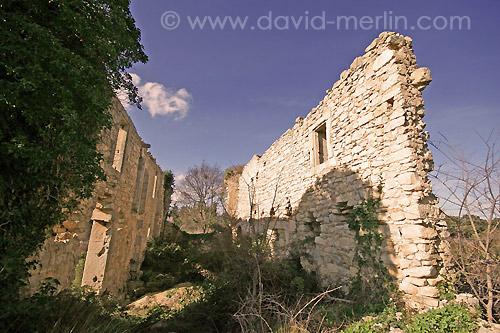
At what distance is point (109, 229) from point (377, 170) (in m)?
6.71

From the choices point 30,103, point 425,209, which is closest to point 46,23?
point 30,103

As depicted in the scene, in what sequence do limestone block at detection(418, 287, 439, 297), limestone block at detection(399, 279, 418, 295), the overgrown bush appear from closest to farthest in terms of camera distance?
limestone block at detection(418, 287, 439, 297), limestone block at detection(399, 279, 418, 295), the overgrown bush

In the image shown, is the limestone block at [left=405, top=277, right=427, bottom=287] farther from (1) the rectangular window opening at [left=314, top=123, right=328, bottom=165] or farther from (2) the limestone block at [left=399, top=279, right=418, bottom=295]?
(1) the rectangular window opening at [left=314, top=123, right=328, bottom=165]

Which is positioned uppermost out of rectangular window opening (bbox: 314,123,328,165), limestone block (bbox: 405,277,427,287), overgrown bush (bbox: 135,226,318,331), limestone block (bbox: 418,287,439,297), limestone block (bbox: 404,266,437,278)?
rectangular window opening (bbox: 314,123,328,165)

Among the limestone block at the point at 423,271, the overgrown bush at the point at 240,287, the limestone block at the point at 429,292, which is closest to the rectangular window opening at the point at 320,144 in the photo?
the overgrown bush at the point at 240,287

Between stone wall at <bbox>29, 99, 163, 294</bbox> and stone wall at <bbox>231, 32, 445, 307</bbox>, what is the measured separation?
11.4ft

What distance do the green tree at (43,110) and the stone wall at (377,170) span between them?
2977 millimetres

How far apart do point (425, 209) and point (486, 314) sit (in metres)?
1.44

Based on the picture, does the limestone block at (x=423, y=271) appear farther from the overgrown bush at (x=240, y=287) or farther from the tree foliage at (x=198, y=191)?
the tree foliage at (x=198, y=191)

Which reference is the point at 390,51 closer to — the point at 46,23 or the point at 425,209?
the point at 425,209

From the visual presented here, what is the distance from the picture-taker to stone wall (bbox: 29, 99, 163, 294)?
4047 millimetres

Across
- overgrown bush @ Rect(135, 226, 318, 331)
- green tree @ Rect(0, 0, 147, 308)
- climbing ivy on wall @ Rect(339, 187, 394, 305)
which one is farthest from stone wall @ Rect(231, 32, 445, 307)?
green tree @ Rect(0, 0, 147, 308)

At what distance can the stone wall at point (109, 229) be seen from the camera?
13.3ft

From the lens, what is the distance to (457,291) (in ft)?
10.7
